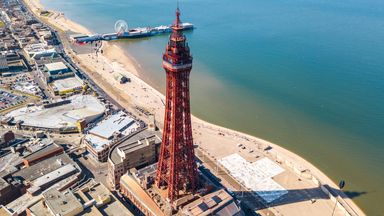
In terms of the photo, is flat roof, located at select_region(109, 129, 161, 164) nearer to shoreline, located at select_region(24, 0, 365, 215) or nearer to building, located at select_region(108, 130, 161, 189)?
building, located at select_region(108, 130, 161, 189)

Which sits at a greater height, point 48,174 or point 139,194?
point 139,194

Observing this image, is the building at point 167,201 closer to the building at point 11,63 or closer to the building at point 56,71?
the building at point 56,71

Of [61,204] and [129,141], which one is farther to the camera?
[129,141]

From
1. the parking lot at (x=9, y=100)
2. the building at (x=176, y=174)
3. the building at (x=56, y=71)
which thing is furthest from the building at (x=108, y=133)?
the building at (x=56, y=71)

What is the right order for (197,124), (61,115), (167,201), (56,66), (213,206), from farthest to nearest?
(56,66) → (197,124) → (61,115) → (167,201) → (213,206)

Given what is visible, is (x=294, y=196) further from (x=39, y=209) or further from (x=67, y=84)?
(x=67, y=84)

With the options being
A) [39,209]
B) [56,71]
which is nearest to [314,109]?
[39,209]

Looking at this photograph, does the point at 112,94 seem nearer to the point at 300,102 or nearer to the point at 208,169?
the point at 208,169
